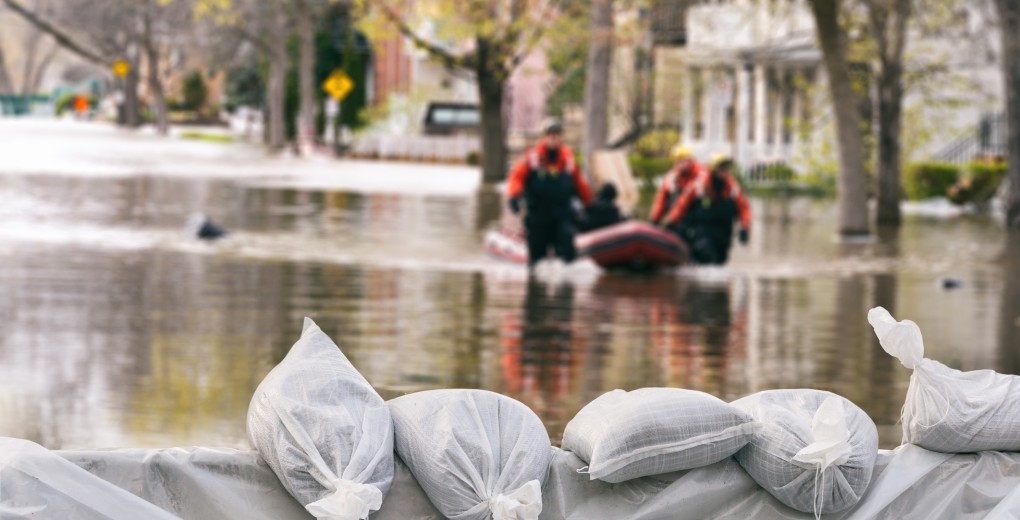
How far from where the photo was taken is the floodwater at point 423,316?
1046 cm

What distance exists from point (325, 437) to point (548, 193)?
14.8m

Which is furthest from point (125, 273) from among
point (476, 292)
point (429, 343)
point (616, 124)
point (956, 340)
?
point (616, 124)

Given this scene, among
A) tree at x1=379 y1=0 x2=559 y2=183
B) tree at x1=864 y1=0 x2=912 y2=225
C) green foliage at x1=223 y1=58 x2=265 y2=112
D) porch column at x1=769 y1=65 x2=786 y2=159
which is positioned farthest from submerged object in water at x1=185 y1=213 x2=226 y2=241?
green foliage at x1=223 y1=58 x2=265 y2=112

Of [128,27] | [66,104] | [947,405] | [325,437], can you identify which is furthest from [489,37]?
[66,104]

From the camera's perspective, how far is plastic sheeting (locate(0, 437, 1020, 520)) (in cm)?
425

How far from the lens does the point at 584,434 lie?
4.79 metres

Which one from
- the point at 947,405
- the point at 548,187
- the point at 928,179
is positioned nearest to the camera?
the point at 947,405

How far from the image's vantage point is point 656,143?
45.9 metres

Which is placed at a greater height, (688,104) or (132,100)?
(132,100)

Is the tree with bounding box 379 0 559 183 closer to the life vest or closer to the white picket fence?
the white picket fence

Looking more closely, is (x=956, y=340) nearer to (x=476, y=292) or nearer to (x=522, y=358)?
(x=522, y=358)

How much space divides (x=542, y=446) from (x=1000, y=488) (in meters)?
1.23

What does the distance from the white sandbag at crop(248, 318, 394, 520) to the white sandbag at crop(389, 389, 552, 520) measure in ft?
0.25

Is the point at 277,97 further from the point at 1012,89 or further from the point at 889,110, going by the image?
the point at 1012,89
